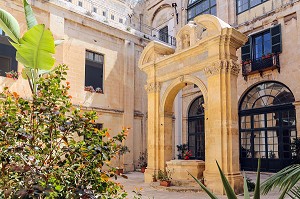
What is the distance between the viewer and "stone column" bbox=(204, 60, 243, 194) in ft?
31.2

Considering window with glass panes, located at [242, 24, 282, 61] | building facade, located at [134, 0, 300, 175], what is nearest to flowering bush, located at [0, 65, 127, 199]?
building facade, located at [134, 0, 300, 175]

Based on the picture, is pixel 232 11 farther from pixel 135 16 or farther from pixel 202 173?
pixel 202 173

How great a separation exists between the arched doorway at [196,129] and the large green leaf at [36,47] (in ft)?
52.3

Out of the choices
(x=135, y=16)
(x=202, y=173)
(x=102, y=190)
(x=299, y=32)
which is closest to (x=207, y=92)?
(x=202, y=173)

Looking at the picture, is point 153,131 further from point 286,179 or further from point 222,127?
point 286,179

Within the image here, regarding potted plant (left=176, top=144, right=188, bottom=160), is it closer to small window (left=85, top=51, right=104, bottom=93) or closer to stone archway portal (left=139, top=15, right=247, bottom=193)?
small window (left=85, top=51, right=104, bottom=93)

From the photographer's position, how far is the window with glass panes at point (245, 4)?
647 inches

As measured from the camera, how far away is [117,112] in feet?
55.7

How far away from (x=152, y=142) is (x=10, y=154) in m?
9.57

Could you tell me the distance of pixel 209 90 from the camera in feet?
33.8

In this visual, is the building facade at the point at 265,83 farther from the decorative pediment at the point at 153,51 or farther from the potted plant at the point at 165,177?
the potted plant at the point at 165,177

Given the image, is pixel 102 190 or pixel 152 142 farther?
pixel 152 142

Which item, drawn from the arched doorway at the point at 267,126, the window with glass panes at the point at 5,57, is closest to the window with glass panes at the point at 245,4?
the arched doorway at the point at 267,126

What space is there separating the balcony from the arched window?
4552 millimetres
